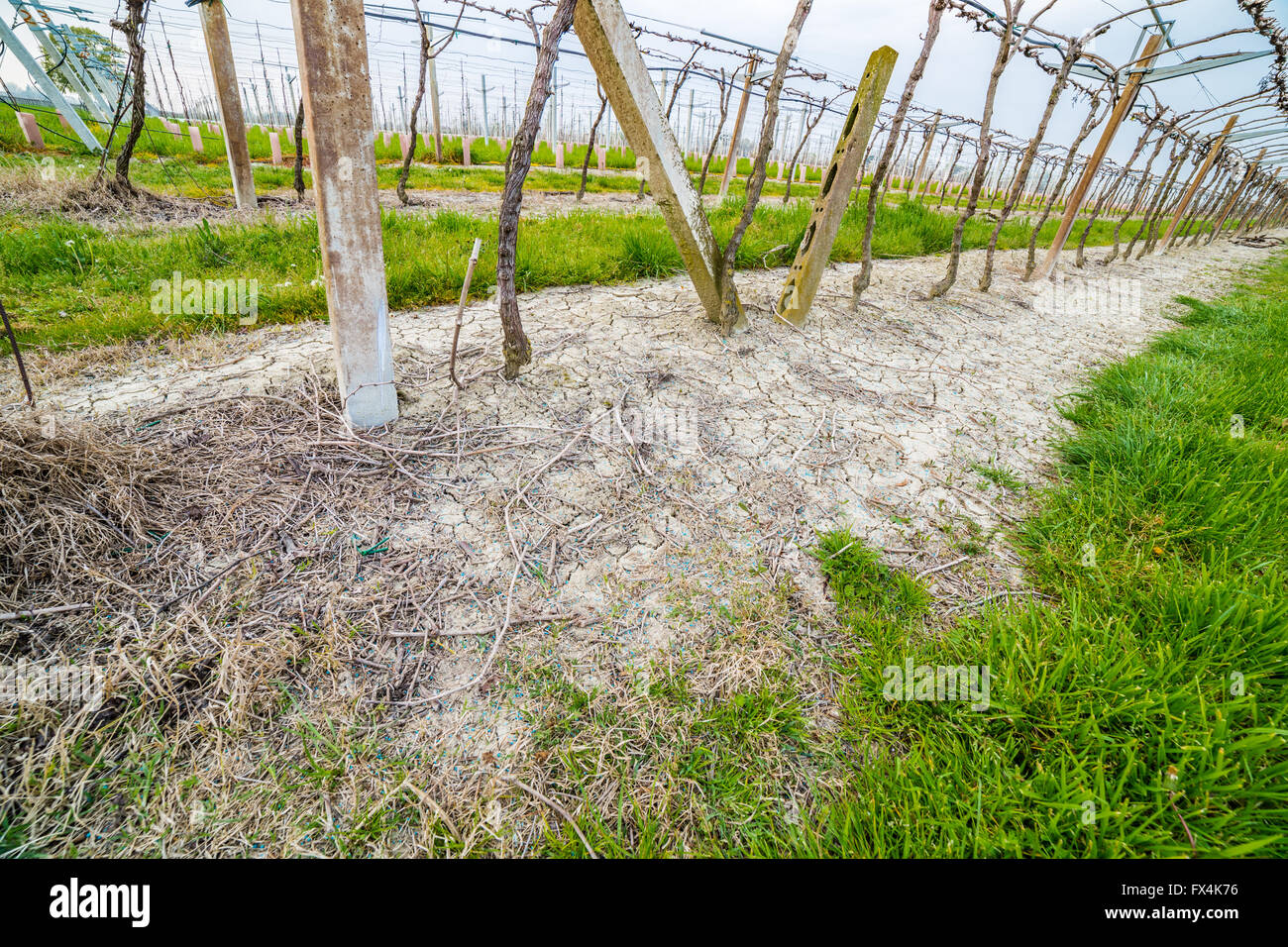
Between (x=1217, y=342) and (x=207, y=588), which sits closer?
(x=207, y=588)

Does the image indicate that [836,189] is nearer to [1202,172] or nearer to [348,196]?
[348,196]

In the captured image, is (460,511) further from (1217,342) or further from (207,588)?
(1217,342)

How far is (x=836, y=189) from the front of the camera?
12.2ft

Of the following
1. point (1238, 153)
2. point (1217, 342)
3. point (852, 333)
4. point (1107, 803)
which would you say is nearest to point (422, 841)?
point (1107, 803)
